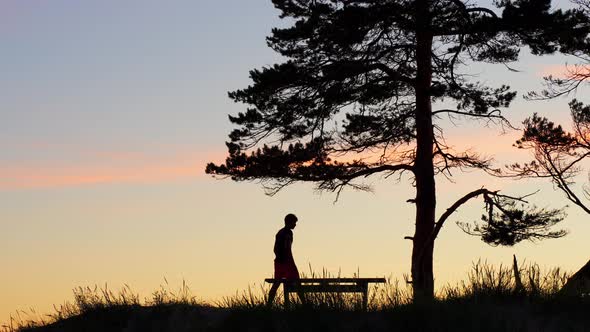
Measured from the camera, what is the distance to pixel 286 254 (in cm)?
1770

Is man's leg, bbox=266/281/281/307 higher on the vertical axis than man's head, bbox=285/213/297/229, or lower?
lower

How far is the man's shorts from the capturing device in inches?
693

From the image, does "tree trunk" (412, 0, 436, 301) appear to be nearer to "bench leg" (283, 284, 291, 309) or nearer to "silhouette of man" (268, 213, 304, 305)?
"silhouette of man" (268, 213, 304, 305)

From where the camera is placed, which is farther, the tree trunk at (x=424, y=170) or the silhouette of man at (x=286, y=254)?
the tree trunk at (x=424, y=170)

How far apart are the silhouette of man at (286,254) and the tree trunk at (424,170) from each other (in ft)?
21.2

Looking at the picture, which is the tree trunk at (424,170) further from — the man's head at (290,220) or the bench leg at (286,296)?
the bench leg at (286,296)

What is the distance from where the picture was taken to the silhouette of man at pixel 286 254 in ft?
57.8

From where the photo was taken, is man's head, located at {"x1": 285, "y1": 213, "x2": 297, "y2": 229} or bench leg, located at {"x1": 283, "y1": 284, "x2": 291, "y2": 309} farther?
man's head, located at {"x1": 285, "y1": 213, "x2": 297, "y2": 229}

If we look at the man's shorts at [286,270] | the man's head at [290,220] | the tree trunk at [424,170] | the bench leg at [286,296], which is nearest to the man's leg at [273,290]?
the bench leg at [286,296]

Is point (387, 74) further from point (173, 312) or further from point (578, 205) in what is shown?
point (173, 312)

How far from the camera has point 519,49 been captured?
24.0 metres

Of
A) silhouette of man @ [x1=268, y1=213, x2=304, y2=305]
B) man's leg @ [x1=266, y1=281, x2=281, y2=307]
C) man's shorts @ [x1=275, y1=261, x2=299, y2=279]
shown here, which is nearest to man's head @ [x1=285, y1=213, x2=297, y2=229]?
silhouette of man @ [x1=268, y1=213, x2=304, y2=305]

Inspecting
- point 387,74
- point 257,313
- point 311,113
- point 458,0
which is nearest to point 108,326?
point 257,313

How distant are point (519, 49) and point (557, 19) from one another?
1.17 m
